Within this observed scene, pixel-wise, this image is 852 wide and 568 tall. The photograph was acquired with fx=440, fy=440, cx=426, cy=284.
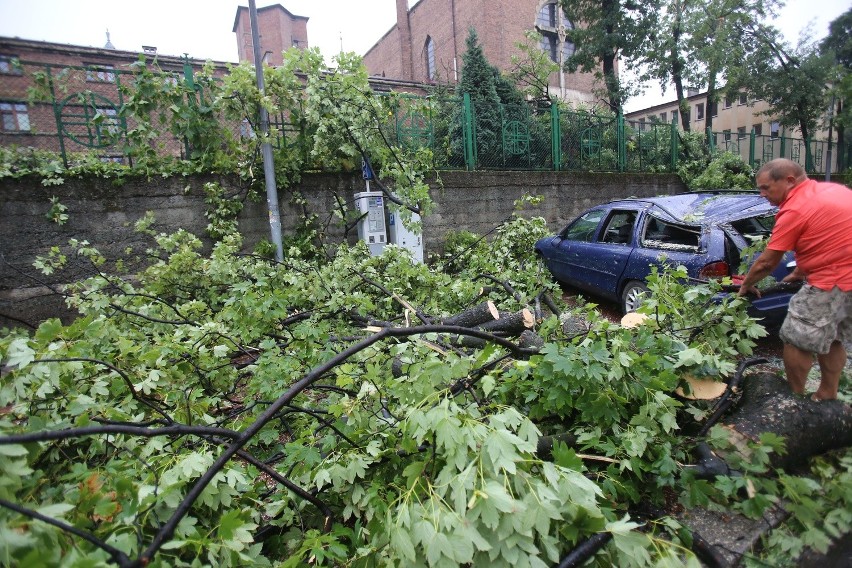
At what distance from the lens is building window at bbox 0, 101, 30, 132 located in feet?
18.7

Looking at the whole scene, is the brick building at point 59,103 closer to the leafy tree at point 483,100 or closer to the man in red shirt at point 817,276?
the leafy tree at point 483,100

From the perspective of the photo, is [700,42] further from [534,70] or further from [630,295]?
[630,295]

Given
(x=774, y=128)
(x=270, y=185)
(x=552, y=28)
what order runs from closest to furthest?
(x=270, y=185), (x=552, y=28), (x=774, y=128)

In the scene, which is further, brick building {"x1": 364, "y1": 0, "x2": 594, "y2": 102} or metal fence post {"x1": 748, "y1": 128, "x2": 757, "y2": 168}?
brick building {"x1": 364, "y1": 0, "x2": 594, "y2": 102}

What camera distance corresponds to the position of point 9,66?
18.4 ft

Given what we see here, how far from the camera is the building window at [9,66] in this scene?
18.1 ft

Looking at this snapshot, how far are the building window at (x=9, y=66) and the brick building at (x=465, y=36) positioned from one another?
20556mm

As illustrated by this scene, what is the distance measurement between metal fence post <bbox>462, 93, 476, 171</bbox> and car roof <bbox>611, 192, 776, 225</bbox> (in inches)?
154

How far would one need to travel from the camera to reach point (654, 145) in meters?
11.8

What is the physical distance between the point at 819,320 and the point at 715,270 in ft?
5.29

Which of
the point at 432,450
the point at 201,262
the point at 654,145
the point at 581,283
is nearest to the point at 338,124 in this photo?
the point at 201,262

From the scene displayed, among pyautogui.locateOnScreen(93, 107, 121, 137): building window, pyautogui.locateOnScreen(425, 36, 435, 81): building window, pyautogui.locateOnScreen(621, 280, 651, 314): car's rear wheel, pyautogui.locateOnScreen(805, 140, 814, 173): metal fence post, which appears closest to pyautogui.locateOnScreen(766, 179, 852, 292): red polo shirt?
pyautogui.locateOnScreen(621, 280, 651, 314): car's rear wheel

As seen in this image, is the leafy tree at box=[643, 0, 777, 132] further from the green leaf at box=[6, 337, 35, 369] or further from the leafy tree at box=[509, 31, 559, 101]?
the green leaf at box=[6, 337, 35, 369]

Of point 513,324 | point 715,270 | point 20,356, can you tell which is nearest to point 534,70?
point 715,270
